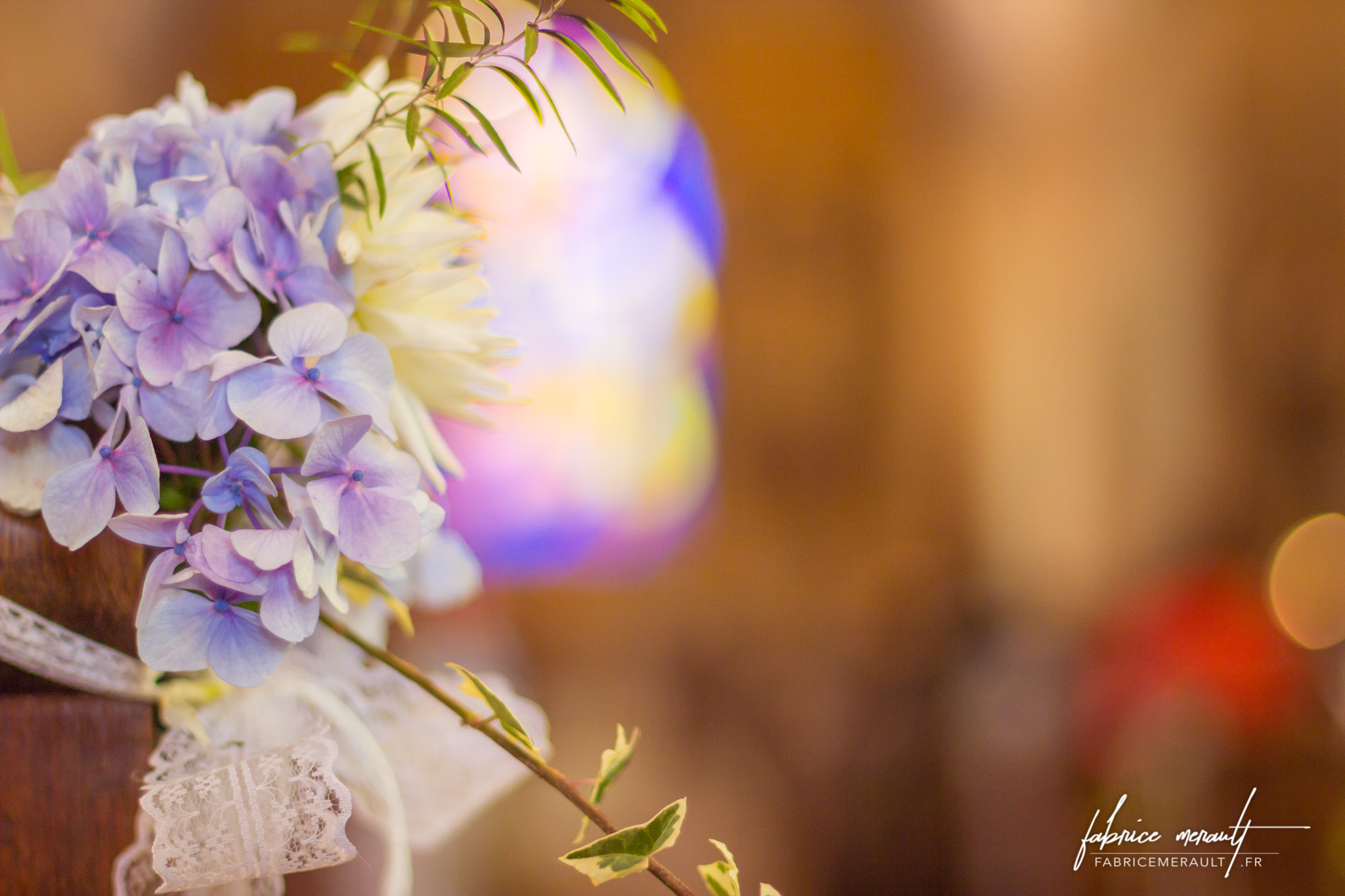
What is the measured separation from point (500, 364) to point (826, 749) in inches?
83.0

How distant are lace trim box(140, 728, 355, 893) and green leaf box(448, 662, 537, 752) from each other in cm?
6

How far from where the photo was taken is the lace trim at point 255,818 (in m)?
0.26

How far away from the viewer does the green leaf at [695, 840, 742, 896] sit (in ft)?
0.83

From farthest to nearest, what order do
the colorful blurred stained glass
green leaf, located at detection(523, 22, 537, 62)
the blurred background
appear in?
the colorful blurred stained glass < the blurred background < green leaf, located at detection(523, 22, 537, 62)

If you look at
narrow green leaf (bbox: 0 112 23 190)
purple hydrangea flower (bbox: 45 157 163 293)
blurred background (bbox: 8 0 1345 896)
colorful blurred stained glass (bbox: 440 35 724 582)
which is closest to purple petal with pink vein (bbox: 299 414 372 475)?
purple hydrangea flower (bbox: 45 157 163 293)

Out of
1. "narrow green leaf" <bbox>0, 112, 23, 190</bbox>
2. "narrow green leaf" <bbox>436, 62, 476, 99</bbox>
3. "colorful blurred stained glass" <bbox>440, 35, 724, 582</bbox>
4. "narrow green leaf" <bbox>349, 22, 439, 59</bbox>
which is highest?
"narrow green leaf" <bbox>349, 22, 439, 59</bbox>

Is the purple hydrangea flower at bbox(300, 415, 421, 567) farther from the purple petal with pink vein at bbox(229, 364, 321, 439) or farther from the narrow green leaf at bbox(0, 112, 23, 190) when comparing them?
the narrow green leaf at bbox(0, 112, 23, 190)

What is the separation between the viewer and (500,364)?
348mm

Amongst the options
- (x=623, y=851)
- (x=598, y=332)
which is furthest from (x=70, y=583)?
(x=598, y=332)

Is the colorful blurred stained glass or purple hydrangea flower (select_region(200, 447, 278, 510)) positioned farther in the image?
the colorful blurred stained glass

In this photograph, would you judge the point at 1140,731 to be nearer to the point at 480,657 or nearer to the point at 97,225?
the point at 480,657

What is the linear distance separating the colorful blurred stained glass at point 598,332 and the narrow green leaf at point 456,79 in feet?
6.97

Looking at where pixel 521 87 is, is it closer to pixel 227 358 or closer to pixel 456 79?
pixel 456 79

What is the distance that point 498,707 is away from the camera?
0.82 ft
